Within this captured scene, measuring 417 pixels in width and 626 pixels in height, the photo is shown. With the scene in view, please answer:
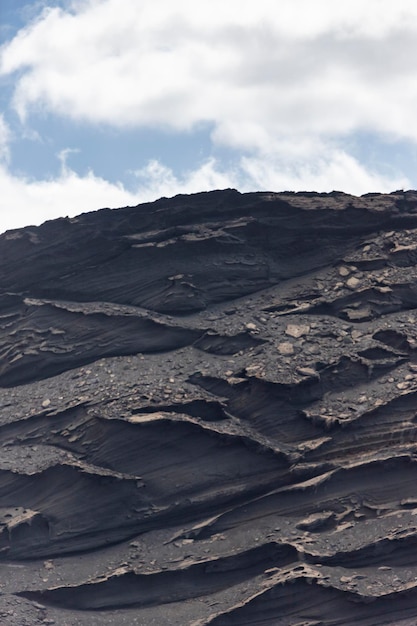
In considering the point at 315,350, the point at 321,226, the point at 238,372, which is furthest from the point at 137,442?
the point at 321,226

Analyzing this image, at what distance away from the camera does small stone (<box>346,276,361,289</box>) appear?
24.2 m

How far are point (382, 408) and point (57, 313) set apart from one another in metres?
11.3

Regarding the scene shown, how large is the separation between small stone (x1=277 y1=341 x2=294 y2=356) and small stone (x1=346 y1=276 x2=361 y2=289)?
3.50 m

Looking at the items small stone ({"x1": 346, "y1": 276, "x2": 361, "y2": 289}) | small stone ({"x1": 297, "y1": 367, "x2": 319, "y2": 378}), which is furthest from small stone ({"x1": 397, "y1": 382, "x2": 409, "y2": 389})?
small stone ({"x1": 346, "y1": 276, "x2": 361, "y2": 289})

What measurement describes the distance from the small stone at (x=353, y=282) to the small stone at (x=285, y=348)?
3.50 m

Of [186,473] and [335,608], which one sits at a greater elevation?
[186,473]

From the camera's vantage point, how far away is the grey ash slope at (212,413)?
1800 cm

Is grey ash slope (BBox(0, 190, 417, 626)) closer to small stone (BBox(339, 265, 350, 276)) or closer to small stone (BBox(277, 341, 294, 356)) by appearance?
small stone (BBox(339, 265, 350, 276))

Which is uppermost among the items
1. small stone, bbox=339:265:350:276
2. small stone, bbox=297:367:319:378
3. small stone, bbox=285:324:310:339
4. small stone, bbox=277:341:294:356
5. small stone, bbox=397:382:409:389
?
small stone, bbox=339:265:350:276

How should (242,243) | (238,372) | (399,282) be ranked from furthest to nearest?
(242,243), (399,282), (238,372)

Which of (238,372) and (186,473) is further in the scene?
(238,372)

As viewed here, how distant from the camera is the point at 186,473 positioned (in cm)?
2009

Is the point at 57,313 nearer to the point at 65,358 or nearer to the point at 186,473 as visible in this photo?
the point at 65,358

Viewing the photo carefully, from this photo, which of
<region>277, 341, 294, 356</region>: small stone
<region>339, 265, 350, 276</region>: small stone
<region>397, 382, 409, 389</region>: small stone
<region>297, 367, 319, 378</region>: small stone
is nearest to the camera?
<region>397, 382, 409, 389</region>: small stone
